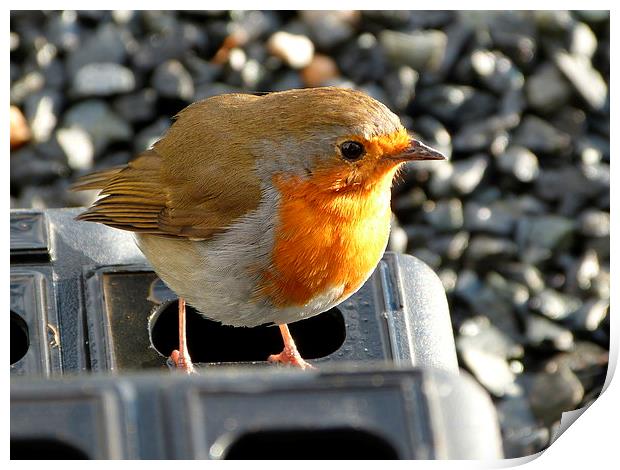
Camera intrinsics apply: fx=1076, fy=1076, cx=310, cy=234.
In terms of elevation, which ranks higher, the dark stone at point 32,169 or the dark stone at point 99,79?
the dark stone at point 99,79

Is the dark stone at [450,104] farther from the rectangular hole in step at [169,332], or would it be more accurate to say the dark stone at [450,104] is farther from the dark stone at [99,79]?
the rectangular hole in step at [169,332]

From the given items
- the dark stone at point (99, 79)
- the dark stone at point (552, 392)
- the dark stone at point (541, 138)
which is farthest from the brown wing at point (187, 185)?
the dark stone at point (541, 138)

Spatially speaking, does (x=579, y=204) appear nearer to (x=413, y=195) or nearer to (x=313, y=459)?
(x=413, y=195)

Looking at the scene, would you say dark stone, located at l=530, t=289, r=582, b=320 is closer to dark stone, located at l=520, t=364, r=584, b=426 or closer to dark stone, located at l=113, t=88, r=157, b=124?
dark stone, located at l=520, t=364, r=584, b=426

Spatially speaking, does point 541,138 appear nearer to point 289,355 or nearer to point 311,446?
point 289,355

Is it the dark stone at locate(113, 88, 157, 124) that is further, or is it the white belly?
the dark stone at locate(113, 88, 157, 124)

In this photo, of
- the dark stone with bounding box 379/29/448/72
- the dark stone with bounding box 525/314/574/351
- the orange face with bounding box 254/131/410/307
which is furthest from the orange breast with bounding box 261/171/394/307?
the dark stone with bounding box 379/29/448/72

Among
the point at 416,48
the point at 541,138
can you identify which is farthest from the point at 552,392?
the point at 416,48
